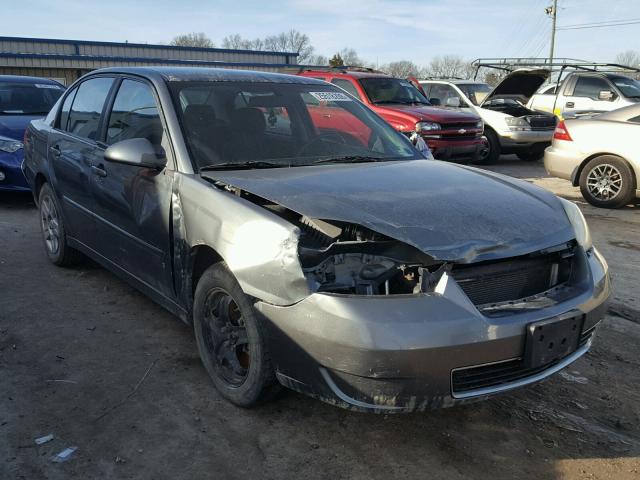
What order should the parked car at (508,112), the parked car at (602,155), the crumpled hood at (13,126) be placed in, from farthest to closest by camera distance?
the parked car at (508,112), the parked car at (602,155), the crumpled hood at (13,126)

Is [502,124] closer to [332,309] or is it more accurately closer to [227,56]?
[332,309]

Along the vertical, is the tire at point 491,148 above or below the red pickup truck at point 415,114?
below

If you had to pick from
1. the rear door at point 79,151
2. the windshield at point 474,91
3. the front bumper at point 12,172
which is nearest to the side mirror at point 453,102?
the windshield at point 474,91

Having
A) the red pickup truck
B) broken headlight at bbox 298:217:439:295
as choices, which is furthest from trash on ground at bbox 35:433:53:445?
the red pickup truck

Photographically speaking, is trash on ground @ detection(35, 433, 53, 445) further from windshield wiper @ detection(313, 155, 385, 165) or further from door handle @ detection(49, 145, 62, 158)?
door handle @ detection(49, 145, 62, 158)

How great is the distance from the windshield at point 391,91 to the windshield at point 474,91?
233 cm

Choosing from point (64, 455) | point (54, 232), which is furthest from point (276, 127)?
point (54, 232)

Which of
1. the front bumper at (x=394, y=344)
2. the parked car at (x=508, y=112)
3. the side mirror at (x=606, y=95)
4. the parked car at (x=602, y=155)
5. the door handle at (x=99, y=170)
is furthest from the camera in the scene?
the parked car at (x=508, y=112)

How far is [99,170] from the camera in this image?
3.91 m

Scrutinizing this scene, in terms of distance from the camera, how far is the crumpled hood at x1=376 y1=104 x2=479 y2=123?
32.6 feet

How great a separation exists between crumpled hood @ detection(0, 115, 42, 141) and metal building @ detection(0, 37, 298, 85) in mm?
18762

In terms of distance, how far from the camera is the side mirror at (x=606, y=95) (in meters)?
11.4

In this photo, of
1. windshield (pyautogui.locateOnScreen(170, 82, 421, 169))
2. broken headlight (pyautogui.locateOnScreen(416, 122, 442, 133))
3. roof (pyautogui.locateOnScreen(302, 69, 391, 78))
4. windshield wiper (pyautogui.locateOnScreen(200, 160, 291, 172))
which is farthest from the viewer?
roof (pyautogui.locateOnScreen(302, 69, 391, 78))

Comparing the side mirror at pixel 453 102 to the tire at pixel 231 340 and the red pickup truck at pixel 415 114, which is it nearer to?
the red pickup truck at pixel 415 114
